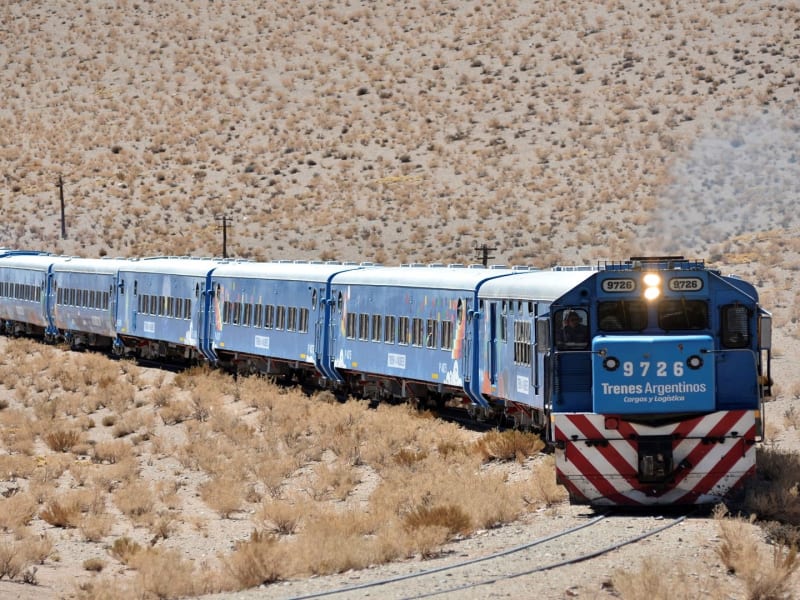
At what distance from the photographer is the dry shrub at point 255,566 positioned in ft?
46.6

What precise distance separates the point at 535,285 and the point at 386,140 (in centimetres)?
6229

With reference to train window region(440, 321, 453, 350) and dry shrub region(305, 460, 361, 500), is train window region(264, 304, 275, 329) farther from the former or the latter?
dry shrub region(305, 460, 361, 500)

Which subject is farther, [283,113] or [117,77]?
[117,77]

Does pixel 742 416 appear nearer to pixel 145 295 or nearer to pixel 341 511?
pixel 341 511

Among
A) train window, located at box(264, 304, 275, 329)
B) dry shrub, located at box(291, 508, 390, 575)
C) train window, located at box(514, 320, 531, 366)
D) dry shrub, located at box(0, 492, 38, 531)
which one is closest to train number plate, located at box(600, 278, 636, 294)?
dry shrub, located at box(291, 508, 390, 575)

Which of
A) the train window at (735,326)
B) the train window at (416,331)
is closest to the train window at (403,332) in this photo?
the train window at (416,331)

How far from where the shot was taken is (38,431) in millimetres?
27672

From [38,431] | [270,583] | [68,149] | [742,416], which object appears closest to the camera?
[270,583]

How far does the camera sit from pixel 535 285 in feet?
64.5

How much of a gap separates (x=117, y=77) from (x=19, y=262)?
45508 mm

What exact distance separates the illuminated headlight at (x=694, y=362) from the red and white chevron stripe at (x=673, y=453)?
0.58 m

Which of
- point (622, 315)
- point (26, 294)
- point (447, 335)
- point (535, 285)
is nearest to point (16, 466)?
point (447, 335)

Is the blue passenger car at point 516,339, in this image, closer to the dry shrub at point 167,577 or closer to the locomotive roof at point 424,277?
the locomotive roof at point 424,277

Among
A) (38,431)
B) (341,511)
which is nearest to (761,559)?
(341,511)
